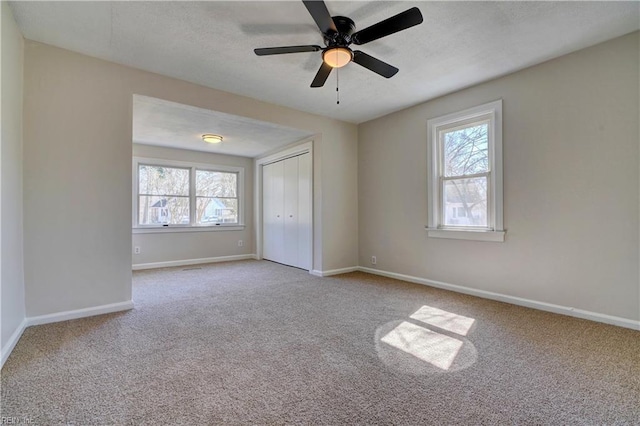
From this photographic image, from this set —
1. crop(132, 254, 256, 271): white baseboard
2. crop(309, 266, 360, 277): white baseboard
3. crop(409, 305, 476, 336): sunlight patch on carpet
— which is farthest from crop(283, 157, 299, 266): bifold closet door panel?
crop(409, 305, 476, 336): sunlight patch on carpet

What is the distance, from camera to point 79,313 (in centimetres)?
282

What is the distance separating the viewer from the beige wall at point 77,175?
2.65 metres

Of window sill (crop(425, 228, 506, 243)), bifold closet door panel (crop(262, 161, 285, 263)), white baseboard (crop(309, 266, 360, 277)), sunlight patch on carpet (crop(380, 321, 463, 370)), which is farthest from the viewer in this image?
bifold closet door panel (crop(262, 161, 285, 263))

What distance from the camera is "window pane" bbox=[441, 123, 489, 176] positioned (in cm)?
361

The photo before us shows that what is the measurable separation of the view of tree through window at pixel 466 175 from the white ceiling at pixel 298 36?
629 millimetres

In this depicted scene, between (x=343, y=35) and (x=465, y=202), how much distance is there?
2.53m

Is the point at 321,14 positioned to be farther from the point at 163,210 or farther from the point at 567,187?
the point at 163,210

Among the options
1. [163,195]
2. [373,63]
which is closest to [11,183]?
[373,63]

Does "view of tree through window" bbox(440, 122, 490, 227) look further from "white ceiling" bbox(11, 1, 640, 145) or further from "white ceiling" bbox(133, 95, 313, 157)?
"white ceiling" bbox(133, 95, 313, 157)

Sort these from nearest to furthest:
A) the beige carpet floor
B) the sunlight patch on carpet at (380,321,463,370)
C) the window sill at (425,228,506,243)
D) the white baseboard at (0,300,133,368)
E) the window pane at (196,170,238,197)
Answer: the beige carpet floor < the sunlight patch on carpet at (380,321,463,370) < the white baseboard at (0,300,133,368) < the window sill at (425,228,506,243) < the window pane at (196,170,238,197)

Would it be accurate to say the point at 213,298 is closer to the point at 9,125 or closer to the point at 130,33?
the point at 9,125

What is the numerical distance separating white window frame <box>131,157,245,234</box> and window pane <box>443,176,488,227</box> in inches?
172

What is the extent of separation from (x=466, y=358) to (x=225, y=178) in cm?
569

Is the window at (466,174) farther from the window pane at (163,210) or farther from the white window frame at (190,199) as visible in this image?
the window pane at (163,210)
